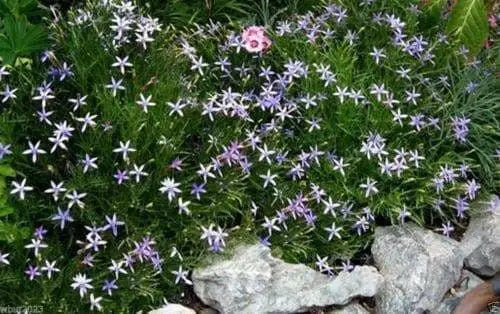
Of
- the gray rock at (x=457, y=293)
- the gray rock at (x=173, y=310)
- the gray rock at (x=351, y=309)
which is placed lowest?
the gray rock at (x=173, y=310)

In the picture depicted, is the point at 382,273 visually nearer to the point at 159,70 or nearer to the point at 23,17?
the point at 159,70

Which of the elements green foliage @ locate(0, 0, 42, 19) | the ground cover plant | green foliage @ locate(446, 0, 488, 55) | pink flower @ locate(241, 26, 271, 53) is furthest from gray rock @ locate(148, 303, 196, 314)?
green foliage @ locate(446, 0, 488, 55)

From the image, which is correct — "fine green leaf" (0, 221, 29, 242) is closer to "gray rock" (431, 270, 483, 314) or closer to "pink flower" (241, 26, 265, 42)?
"pink flower" (241, 26, 265, 42)

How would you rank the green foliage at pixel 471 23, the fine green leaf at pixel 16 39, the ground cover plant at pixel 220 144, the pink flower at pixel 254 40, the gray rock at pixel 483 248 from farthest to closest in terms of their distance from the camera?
the green foliage at pixel 471 23 < the pink flower at pixel 254 40 < the gray rock at pixel 483 248 < the fine green leaf at pixel 16 39 < the ground cover plant at pixel 220 144

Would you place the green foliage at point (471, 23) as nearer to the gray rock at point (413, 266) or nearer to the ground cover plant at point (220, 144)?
the ground cover plant at point (220, 144)

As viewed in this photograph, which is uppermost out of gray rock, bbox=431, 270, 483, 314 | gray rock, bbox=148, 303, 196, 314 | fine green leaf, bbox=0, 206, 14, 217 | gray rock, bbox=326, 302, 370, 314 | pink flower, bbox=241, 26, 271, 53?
pink flower, bbox=241, 26, 271, 53

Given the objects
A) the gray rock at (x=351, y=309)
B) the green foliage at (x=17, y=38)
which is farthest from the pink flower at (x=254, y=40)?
the gray rock at (x=351, y=309)

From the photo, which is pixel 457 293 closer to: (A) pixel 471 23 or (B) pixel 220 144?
(B) pixel 220 144
